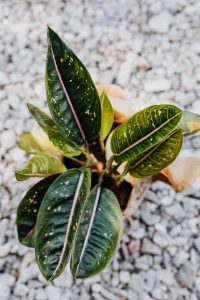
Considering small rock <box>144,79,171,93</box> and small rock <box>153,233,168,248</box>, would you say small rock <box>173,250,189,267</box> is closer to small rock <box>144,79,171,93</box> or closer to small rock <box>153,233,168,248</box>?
small rock <box>153,233,168,248</box>

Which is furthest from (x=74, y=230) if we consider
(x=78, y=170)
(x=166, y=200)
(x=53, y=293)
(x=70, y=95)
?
(x=166, y=200)

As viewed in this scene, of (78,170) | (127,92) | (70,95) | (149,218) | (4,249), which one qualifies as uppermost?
(70,95)

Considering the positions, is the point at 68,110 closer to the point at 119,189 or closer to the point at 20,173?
the point at 20,173

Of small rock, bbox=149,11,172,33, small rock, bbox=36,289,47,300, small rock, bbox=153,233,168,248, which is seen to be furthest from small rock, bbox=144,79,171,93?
small rock, bbox=36,289,47,300

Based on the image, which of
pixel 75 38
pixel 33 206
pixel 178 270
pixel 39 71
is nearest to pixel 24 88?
pixel 39 71

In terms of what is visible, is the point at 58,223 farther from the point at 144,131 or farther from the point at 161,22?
the point at 161,22

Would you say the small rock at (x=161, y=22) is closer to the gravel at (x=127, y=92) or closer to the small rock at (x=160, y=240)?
the gravel at (x=127, y=92)
